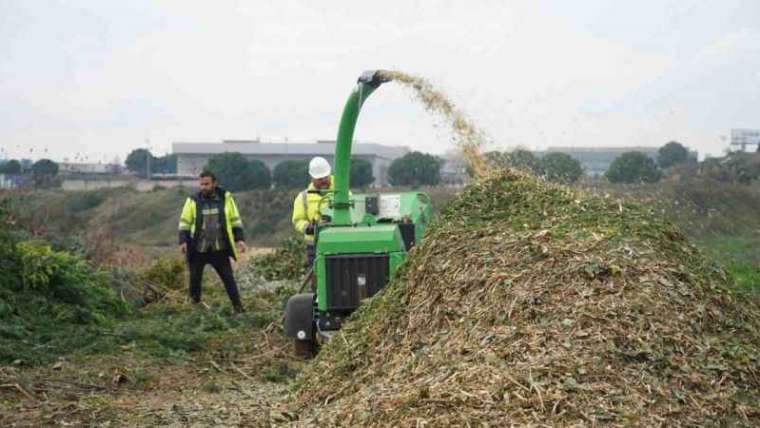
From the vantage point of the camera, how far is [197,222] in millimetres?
11938

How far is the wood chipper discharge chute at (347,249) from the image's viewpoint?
8688 mm

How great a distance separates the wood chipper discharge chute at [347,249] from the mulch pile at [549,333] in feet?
3.12

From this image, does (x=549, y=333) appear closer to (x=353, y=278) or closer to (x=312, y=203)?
(x=353, y=278)

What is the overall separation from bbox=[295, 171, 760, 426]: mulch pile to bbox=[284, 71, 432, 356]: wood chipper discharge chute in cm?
95

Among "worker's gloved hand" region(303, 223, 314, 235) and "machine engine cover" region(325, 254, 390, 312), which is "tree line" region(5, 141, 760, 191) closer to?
"worker's gloved hand" region(303, 223, 314, 235)

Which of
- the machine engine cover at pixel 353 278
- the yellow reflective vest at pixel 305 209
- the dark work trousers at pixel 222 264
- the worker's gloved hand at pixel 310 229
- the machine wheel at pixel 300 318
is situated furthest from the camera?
the dark work trousers at pixel 222 264

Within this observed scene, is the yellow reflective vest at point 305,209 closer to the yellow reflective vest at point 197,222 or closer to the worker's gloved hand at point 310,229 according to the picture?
the worker's gloved hand at point 310,229

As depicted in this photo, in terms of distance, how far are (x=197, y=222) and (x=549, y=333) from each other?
6806mm

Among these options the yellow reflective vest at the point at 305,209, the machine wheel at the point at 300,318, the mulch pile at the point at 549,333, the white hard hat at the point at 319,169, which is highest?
the white hard hat at the point at 319,169

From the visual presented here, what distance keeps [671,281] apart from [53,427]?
3817 millimetres

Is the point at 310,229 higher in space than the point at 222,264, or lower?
higher

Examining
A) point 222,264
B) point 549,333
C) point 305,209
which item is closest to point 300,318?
point 305,209

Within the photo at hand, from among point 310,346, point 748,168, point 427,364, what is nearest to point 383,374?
point 427,364

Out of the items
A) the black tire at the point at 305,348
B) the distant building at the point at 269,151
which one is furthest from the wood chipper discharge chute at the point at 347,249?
the distant building at the point at 269,151
